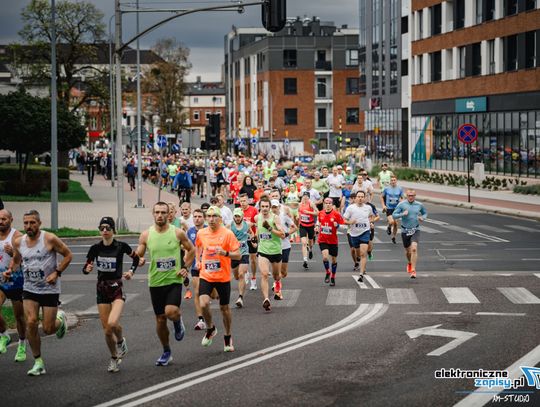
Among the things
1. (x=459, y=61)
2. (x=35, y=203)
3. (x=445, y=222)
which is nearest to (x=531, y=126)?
(x=459, y=61)

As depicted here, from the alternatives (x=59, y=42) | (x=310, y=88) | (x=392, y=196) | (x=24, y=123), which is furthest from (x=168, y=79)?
(x=392, y=196)

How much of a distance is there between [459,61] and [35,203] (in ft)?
111

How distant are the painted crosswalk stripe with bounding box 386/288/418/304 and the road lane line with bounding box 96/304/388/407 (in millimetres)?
625

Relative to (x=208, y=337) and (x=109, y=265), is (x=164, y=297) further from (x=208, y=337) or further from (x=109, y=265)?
(x=208, y=337)

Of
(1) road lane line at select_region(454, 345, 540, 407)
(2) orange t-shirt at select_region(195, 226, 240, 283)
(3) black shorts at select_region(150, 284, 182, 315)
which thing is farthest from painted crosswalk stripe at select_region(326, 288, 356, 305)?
(3) black shorts at select_region(150, 284, 182, 315)

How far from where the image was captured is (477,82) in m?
65.5

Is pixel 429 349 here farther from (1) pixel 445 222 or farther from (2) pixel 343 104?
(2) pixel 343 104

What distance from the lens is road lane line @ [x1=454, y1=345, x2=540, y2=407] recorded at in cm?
1036

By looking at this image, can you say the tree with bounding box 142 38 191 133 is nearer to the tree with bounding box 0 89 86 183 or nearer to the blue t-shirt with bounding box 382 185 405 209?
the tree with bounding box 0 89 86 183

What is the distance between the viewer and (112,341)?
12359 millimetres

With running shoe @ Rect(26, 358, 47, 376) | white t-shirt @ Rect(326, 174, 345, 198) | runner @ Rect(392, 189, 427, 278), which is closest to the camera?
running shoe @ Rect(26, 358, 47, 376)

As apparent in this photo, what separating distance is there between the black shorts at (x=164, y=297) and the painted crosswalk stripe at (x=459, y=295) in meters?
6.85

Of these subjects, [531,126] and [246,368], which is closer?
[246,368]

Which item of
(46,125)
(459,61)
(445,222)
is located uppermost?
(459,61)
